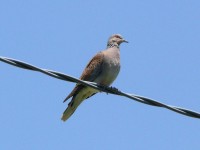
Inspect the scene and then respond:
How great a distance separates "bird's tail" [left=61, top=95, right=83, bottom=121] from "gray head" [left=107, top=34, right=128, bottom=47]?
137 cm

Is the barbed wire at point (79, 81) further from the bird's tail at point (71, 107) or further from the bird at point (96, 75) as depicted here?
the bird's tail at point (71, 107)

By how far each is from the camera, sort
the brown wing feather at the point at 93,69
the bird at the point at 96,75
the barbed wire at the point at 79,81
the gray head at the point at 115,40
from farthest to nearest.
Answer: the gray head at the point at 115,40
the brown wing feather at the point at 93,69
the bird at the point at 96,75
the barbed wire at the point at 79,81

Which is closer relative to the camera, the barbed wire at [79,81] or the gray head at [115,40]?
the barbed wire at [79,81]

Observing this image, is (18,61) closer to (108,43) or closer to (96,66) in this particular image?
(96,66)

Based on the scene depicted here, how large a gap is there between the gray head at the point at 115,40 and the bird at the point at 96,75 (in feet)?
1.99

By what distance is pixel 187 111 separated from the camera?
472 centimetres

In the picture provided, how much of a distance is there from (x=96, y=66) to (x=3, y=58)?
3883 mm

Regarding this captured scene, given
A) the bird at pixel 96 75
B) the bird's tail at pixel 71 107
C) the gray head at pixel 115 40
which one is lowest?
the bird's tail at pixel 71 107

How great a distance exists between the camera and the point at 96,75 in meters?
8.29

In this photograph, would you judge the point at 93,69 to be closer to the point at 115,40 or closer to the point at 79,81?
the point at 115,40

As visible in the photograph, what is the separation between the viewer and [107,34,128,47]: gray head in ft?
30.2

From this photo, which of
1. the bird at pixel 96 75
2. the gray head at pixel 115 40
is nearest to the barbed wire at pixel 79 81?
the bird at pixel 96 75

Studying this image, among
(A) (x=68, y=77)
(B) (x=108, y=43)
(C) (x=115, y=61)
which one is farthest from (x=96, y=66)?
(A) (x=68, y=77)

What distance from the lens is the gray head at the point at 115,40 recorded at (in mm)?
9211
